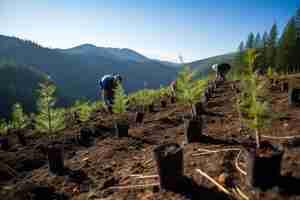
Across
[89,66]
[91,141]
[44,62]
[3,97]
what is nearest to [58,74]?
[44,62]

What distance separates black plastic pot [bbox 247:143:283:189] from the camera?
2275 millimetres

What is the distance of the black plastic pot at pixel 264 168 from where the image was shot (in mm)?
2275

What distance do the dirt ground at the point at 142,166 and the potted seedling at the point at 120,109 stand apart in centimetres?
27

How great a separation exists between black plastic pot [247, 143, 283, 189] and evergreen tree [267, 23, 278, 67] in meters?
40.3

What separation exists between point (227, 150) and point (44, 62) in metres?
165

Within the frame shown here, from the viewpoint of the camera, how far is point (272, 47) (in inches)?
1527

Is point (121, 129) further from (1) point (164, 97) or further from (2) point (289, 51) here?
(2) point (289, 51)

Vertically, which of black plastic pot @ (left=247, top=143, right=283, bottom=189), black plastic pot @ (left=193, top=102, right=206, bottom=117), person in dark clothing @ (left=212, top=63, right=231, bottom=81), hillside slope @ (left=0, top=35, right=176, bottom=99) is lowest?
black plastic pot @ (left=247, top=143, right=283, bottom=189)

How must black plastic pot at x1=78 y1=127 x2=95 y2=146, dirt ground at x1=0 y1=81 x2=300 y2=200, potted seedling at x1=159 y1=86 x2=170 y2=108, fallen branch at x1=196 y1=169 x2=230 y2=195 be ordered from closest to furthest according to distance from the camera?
1. fallen branch at x1=196 y1=169 x2=230 y2=195
2. dirt ground at x1=0 y1=81 x2=300 y2=200
3. black plastic pot at x1=78 y1=127 x2=95 y2=146
4. potted seedling at x1=159 y1=86 x2=170 y2=108

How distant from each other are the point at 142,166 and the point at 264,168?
209cm

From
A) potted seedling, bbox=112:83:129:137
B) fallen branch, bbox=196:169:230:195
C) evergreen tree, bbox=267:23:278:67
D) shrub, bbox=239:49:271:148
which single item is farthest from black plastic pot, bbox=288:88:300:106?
evergreen tree, bbox=267:23:278:67

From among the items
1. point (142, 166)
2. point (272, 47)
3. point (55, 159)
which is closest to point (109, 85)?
point (55, 159)

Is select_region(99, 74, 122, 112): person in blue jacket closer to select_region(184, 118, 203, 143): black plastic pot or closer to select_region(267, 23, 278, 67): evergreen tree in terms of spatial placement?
select_region(184, 118, 203, 143): black plastic pot

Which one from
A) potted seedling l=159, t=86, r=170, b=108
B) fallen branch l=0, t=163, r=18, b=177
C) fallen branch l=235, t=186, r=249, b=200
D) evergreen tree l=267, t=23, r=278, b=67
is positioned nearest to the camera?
fallen branch l=235, t=186, r=249, b=200
